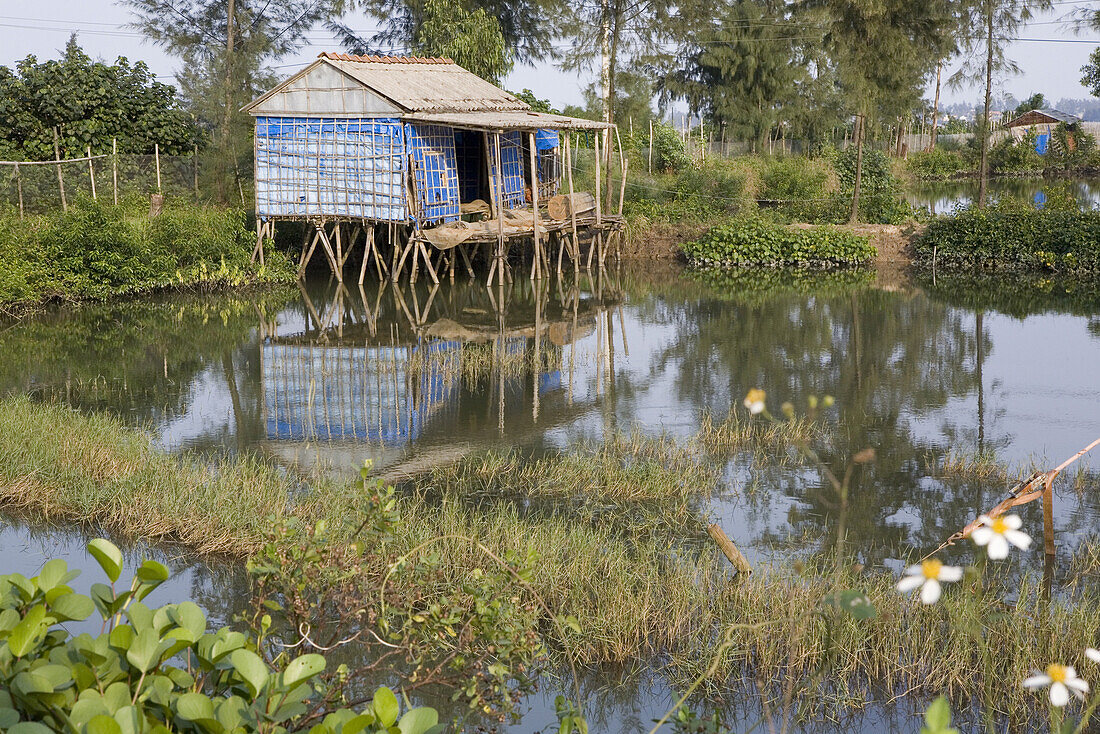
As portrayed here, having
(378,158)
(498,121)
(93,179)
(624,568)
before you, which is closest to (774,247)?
(498,121)

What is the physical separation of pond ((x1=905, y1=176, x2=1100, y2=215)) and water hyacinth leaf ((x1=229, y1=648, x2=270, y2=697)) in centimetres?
3021

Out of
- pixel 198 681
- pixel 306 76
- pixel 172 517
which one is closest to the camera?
pixel 198 681

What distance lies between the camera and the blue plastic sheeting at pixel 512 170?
23328 millimetres

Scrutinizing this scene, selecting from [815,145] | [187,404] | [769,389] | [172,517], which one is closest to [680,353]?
[769,389]

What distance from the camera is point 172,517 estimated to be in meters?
7.80

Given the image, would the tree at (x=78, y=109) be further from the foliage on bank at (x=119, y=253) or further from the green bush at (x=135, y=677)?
the green bush at (x=135, y=677)

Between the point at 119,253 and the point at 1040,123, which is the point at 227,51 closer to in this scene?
the point at 119,253

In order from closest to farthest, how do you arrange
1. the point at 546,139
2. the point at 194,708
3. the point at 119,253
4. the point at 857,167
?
1. the point at 194,708
2. the point at 119,253
3. the point at 857,167
4. the point at 546,139

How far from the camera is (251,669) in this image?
3092 mm

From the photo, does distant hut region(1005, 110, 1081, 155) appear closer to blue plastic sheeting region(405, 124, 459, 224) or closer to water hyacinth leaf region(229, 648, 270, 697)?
blue plastic sheeting region(405, 124, 459, 224)

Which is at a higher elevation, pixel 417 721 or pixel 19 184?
pixel 19 184

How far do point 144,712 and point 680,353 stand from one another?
1213 cm

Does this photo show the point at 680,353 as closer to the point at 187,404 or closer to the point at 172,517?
the point at 187,404

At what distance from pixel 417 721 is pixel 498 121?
1749 centimetres
